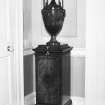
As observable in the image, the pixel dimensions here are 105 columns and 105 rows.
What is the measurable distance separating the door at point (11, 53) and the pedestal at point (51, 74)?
24 centimetres

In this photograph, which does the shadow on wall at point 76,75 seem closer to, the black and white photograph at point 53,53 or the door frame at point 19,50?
the black and white photograph at point 53,53

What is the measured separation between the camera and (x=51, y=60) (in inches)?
123

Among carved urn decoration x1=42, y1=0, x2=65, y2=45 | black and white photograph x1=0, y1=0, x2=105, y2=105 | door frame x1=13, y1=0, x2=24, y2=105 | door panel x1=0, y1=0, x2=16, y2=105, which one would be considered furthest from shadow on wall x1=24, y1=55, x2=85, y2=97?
carved urn decoration x1=42, y1=0, x2=65, y2=45

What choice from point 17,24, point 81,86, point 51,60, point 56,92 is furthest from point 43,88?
point 17,24

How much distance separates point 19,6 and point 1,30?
488mm

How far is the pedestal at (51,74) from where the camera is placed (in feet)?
10.2

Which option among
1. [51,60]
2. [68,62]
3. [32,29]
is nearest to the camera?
[51,60]

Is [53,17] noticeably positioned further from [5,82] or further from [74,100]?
[74,100]

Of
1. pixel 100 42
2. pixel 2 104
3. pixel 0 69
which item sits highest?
pixel 100 42

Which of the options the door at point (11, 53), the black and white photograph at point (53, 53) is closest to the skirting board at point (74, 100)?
the black and white photograph at point (53, 53)

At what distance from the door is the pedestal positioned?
0.24 metres

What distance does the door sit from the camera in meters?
2.91

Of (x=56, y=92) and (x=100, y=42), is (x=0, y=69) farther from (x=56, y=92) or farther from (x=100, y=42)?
(x=100, y=42)

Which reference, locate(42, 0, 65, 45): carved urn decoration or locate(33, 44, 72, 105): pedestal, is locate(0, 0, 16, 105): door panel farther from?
locate(42, 0, 65, 45): carved urn decoration
